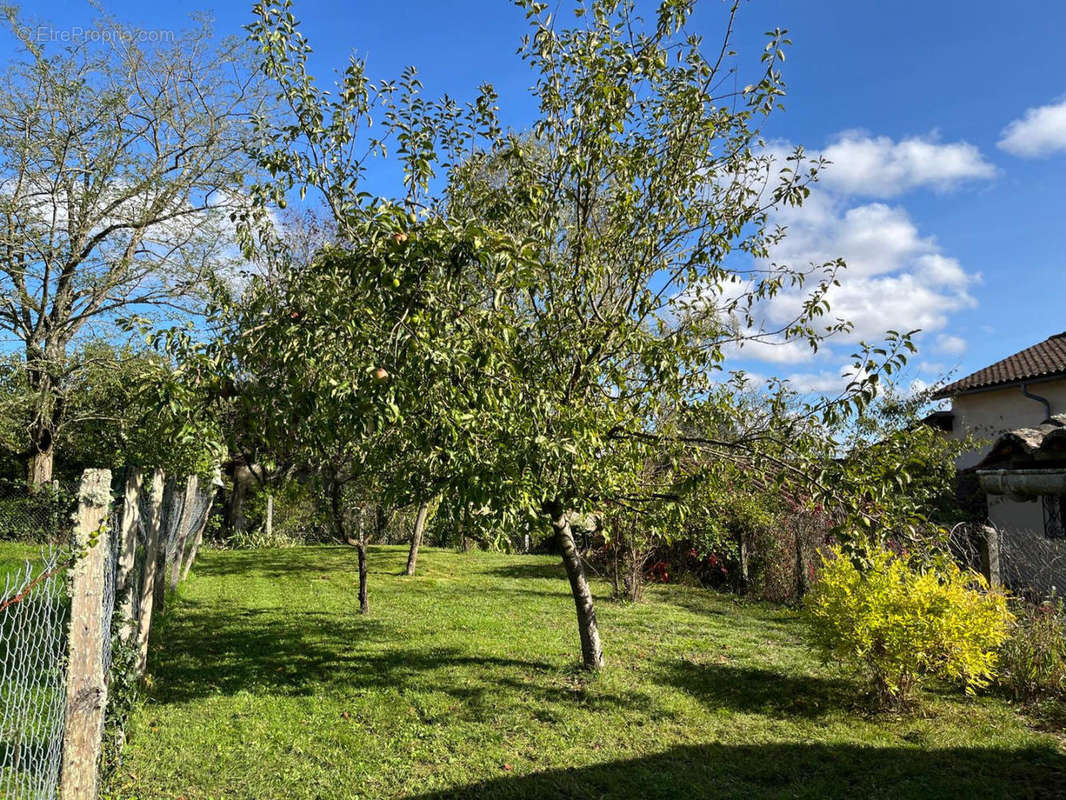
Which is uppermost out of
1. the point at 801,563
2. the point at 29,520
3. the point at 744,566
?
the point at 29,520

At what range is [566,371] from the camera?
6215 millimetres

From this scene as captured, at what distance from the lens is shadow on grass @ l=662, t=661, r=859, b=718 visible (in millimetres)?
6574

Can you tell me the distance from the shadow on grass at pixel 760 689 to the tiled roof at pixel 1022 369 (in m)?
13.2

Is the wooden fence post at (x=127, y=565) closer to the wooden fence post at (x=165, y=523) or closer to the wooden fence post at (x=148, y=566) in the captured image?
the wooden fence post at (x=148, y=566)

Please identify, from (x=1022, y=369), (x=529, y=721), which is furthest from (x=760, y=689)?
(x=1022, y=369)

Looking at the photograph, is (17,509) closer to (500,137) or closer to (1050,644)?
(500,137)

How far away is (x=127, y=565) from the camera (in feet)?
17.3

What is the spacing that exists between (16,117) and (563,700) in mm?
19287

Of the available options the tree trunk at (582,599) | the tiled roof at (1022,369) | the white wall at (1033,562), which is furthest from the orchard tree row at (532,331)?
the tiled roof at (1022,369)

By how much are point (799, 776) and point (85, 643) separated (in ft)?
16.0

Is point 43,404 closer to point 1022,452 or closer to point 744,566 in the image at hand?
point 744,566

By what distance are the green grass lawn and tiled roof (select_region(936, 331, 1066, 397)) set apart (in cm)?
1129

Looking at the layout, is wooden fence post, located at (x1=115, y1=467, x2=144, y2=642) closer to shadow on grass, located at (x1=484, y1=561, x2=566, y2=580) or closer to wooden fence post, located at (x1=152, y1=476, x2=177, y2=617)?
wooden fence post, located at (x1=152, y1=476, x2=177, y2=617)

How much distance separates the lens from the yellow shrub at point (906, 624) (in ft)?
20.0
